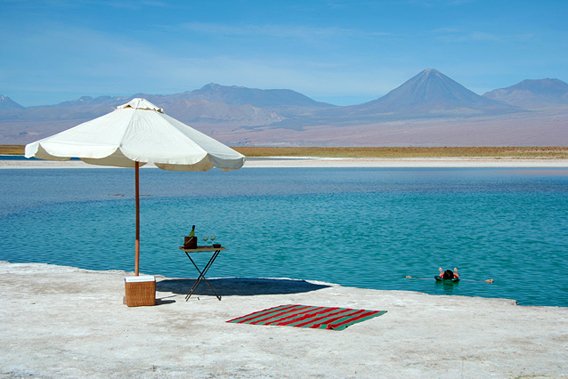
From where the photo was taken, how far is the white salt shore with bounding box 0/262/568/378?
20.2 feet

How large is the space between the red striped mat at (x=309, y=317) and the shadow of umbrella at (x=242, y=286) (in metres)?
1.30

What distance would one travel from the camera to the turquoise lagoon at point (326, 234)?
43.9 ft

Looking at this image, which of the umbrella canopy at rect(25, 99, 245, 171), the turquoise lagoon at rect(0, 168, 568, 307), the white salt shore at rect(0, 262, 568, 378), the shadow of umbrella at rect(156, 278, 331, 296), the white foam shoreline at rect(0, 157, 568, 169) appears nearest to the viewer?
the white salt shore at rect(0, 262, 568, 378)

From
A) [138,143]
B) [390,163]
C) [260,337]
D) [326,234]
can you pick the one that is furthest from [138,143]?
[390,163]

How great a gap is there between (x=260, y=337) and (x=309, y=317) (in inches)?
44.8

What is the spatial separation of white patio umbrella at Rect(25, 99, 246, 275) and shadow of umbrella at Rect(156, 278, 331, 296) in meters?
2.02

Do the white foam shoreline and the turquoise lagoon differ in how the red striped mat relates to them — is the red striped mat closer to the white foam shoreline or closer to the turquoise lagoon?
the turquoise lagoon

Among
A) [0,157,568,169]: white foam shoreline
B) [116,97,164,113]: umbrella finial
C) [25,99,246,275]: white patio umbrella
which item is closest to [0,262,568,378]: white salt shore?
[25,99,246,275]: white patio umbrella

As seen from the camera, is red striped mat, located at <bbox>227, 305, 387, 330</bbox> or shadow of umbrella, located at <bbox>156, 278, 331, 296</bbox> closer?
red striped mat, located at <bbox>227, 305, 387, 330</bbox>

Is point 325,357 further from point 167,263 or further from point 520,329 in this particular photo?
point 167,263

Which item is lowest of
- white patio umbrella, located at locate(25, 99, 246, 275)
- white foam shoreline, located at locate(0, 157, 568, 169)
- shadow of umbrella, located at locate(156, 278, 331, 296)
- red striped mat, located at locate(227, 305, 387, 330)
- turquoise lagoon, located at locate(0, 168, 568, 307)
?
turquoise lagoon, located at locate(0, 168, 568, 307)

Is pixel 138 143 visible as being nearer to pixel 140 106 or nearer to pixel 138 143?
pixel 138 143

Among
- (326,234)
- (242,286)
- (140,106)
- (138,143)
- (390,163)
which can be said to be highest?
(140,106)

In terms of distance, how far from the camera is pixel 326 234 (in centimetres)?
1917
